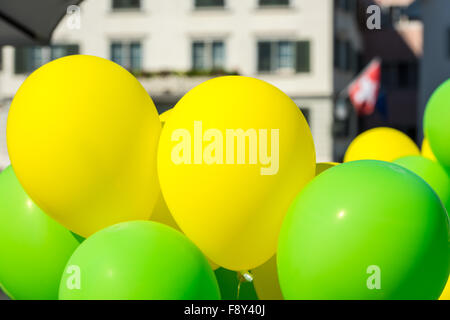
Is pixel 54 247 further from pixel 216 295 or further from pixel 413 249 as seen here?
pixel 413 249

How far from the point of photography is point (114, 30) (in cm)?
1777

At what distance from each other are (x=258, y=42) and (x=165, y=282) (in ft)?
51.6

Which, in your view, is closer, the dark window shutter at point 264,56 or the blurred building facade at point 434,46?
the dark window shutter at point 264,56

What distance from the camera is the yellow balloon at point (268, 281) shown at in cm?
272

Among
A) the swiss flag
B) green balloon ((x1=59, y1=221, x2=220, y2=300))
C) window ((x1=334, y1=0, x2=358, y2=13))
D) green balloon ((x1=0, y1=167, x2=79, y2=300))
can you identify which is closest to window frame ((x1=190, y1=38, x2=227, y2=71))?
window ((x1=334, y1=0, x2=358, y2=13))

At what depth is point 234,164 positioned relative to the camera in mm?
2275

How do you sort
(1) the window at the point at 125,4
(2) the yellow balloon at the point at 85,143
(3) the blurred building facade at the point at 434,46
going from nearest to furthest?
(2) the yellow balloon at the point at 85,143 < (3) the blurred building facade at the point at 434,46 < (1) the window at the point at 125,4

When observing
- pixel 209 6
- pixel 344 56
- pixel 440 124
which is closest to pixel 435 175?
pixel 440 124

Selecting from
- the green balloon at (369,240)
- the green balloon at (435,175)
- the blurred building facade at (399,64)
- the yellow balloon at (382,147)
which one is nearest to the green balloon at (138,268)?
the green balloon at (369,240)

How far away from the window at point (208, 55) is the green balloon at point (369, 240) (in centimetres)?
1546

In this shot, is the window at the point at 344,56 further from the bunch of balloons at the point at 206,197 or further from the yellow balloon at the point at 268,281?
the bunch of balloons at the point at 206,197

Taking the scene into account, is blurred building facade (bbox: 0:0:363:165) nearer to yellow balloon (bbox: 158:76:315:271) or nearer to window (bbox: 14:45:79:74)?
window (bbox: 14:45:79:74)

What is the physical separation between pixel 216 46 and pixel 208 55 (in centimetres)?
38
